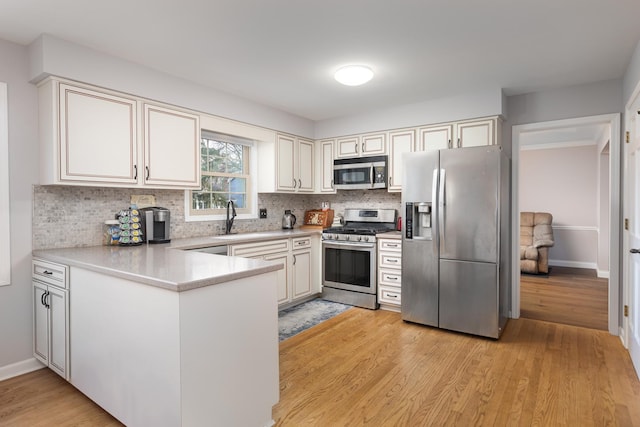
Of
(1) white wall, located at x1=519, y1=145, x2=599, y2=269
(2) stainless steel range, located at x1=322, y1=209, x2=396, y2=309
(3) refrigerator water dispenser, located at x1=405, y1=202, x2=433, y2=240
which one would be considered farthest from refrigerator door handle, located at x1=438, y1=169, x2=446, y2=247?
(1) white wall, located at x1=519, y1=145, x2=599, y2=269

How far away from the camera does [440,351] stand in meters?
2.91

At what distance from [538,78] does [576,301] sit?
9.20 feet

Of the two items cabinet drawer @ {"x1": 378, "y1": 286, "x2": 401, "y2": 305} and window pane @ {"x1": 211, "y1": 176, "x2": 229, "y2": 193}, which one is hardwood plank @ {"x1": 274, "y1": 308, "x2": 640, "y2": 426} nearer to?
cabinet drawer @ {"x1": 378, "y1": 286, "x2": 401, "y2": 305}

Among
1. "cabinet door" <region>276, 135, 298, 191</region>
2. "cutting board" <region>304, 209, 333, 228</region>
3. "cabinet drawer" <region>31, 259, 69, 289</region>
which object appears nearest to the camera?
"cabinet drawer" <region>31, 259, 69, 289</region>

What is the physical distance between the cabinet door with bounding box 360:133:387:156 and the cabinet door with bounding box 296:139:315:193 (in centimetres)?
75

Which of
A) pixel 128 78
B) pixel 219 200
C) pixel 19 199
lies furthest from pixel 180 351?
pixel 219 200

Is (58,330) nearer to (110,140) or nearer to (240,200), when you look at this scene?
(110,140)

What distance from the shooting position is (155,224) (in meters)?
3.07

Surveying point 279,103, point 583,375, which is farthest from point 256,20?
point 583,375

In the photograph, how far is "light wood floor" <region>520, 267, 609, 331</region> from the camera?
373 centimetres

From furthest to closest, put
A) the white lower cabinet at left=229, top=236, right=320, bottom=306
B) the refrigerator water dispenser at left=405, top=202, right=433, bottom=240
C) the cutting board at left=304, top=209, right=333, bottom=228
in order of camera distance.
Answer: the cutting board at left=304, top=209, right=333, bottom=228 → the white lower cabinet at left=229, top=236, right=320, bottom=306 → the refrigerator water dispenser at left=405, top=202, right=433, bottom=240

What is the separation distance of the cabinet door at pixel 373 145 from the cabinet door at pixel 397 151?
9cm

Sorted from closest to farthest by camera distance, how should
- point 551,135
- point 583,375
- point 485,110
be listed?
point 583,375
point 485,110
point 551,135

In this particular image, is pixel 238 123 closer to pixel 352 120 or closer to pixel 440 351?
pixel 352 120
